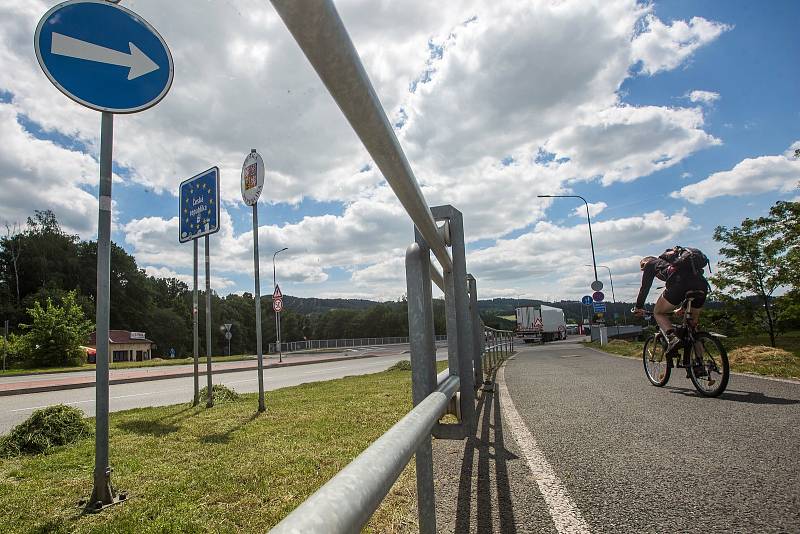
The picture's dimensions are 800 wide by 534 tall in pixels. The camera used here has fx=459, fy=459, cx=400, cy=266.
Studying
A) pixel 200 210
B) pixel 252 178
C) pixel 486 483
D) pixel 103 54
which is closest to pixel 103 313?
pixel 103 54

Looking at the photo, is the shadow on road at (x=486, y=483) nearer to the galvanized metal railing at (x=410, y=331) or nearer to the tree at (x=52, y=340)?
the galvanized metal railing at (x=410, y=331)

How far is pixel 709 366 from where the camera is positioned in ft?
17.8

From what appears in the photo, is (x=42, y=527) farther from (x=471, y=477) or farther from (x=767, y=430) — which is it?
(x=767, y=430)

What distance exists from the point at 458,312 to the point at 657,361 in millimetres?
5416

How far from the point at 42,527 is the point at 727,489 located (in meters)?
3.98

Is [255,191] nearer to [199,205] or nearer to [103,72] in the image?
[199,205]

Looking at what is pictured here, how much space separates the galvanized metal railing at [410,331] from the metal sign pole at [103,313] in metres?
2.58

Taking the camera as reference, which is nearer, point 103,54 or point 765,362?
point 103,54

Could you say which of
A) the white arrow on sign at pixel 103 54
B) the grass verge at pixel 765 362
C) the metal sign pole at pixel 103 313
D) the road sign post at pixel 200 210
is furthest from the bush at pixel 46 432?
the grass verge at pixel 765 362

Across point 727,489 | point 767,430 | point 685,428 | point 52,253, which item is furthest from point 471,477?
point 52,253

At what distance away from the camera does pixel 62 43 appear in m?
2.75

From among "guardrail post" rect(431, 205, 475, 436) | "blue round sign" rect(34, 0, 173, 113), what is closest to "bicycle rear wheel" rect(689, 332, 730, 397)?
"guardrail post" rect(431, 205, 475, 436)

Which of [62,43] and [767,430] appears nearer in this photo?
[62,43]

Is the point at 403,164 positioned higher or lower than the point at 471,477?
higher
